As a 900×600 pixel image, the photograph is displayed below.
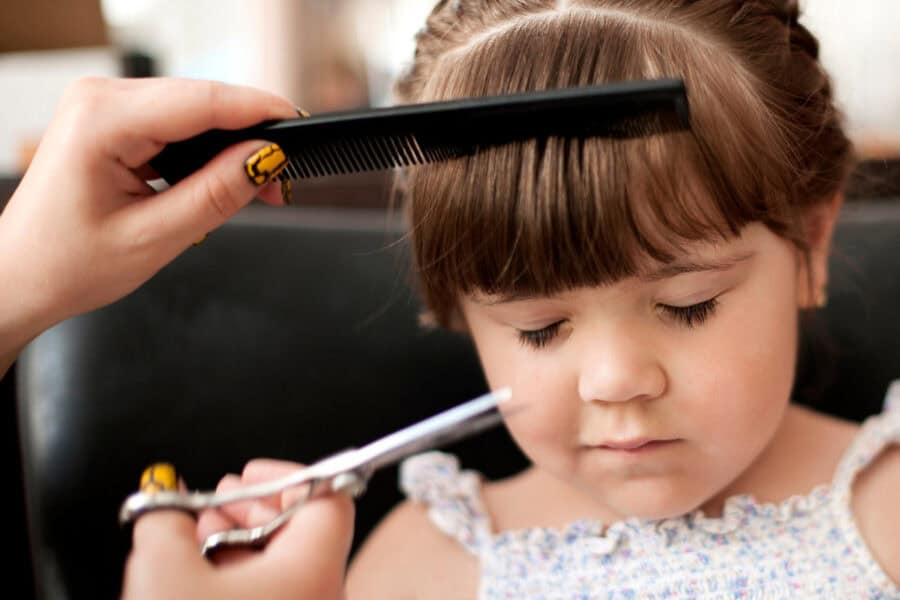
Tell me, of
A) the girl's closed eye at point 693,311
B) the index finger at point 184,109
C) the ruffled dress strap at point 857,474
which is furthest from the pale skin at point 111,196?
the ruffled dress strap at point 857,474

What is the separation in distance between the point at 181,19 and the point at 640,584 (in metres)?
1.76

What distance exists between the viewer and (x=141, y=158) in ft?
1.57

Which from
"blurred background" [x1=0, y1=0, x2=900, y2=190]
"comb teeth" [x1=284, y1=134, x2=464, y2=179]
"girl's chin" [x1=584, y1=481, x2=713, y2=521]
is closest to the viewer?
"comb teeth" [x1=284, y1=134, x2=464, y2=179]

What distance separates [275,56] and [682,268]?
1608 millimetres

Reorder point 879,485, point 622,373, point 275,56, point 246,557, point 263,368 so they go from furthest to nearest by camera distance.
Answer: point 275,56 < point 263,368 < point 879,485 < point 622,373 < point 246,557

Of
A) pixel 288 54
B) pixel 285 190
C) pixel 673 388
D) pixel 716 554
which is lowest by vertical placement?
pixel 288 54

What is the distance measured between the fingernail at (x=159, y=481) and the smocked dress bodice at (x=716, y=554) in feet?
0.96

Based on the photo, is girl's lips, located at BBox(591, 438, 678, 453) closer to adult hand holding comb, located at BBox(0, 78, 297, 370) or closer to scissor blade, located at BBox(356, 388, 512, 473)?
scissor blade, located at BBox(356, 388, 512, 473)

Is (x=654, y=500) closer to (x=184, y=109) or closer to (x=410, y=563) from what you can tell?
(x=410, y=563)

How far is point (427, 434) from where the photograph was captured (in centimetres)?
48

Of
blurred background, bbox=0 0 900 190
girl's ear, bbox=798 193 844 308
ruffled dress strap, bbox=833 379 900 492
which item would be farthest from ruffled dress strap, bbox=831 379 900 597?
blurred background, bbox=0 0 900 190

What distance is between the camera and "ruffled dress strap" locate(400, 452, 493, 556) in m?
0.69

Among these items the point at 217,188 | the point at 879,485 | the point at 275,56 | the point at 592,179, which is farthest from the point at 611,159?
the point at 275,56

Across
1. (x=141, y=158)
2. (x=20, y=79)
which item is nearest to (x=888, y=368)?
(x=141, y=158)
